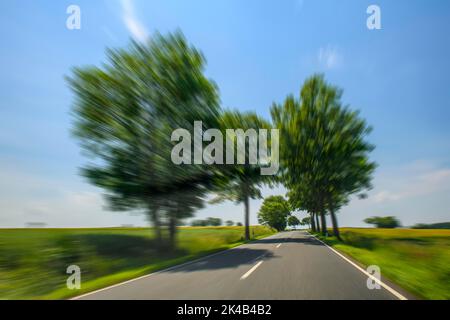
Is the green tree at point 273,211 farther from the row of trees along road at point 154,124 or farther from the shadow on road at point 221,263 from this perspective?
the shadow on road at point 221,263

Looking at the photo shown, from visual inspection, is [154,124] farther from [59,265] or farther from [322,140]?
[322,140]

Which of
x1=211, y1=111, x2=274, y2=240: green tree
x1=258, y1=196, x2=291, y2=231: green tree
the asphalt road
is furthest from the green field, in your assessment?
x1=258, y1=196, x2=291, y2=231: green tree

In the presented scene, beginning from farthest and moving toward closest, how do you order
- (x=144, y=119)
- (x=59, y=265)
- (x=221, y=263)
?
(x=144, y=119), (x=59, y=265), (x=221, y=263)

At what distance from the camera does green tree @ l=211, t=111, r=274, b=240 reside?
2392cm

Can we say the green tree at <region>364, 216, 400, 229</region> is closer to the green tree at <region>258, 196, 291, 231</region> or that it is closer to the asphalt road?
the green tree at <region>258, 196, 291, 231</region>

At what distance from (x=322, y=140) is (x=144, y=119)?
1699 centimetres

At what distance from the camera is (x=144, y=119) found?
1692 cm

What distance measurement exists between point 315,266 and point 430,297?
415 cm

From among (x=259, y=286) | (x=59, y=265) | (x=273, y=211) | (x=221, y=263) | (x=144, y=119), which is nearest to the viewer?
(x=259, y=286)

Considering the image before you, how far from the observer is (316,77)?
23453mm

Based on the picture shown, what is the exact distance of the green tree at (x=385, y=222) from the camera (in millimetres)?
86988

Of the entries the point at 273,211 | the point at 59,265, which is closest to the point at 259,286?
the point at 59,265

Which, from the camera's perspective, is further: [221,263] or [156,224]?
[156,224]

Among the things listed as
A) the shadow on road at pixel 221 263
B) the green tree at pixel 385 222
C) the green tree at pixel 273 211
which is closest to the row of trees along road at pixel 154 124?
the shadow on road at pixel 221 263
